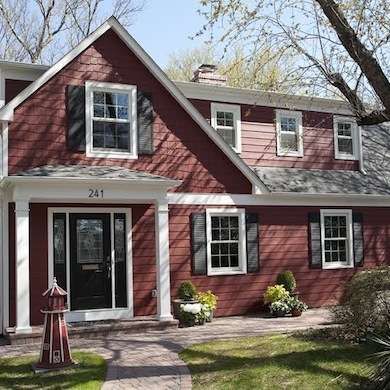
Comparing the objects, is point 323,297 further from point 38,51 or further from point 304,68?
point 38,51

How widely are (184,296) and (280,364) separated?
197 inches

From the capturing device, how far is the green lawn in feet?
26.1

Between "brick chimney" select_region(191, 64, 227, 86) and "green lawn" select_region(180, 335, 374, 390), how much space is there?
8777 millimetres

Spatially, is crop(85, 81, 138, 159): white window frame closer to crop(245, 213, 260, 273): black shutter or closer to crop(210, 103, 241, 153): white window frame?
crop(210, 103, 241, 153): white window frame

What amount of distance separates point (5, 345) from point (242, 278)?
601 centimetres

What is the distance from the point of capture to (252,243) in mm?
14945

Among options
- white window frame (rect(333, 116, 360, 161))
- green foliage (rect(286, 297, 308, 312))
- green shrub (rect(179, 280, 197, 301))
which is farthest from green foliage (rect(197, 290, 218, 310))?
white window frame (rect(333, 116, 360, 161))

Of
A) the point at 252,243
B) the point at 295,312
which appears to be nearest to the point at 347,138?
the point at 252,243

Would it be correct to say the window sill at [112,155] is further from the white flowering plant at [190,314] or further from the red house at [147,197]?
the white flowering plant at [190,314]

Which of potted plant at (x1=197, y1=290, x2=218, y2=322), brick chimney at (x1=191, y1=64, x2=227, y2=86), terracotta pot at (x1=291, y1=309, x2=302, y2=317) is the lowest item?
terracotta pot at (x1=291, y1=309, x2=302, y2=317)

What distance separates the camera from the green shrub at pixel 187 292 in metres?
13.4

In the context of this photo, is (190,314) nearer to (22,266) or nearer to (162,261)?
(162,261)

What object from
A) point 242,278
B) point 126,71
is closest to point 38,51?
point 126,71

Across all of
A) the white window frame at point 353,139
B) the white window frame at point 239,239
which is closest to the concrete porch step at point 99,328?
the white window frame at point 239,239
